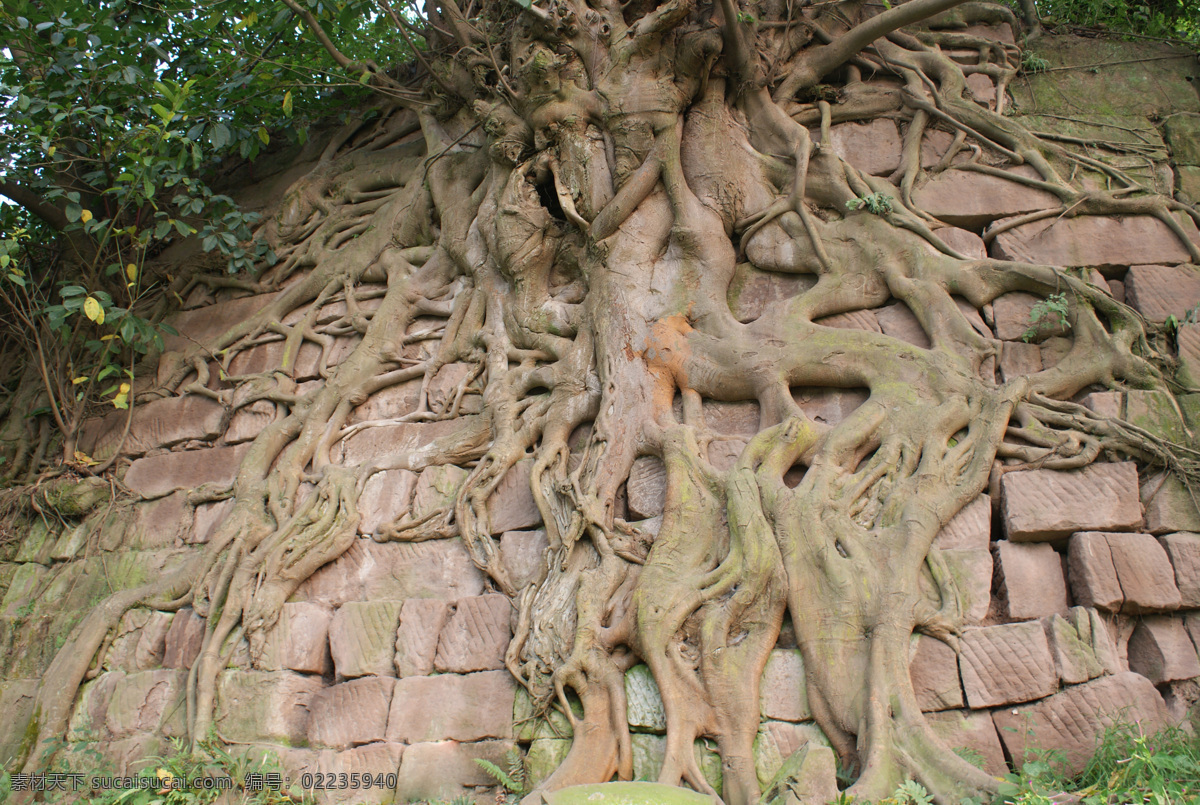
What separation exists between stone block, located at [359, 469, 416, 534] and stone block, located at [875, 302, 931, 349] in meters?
2.72

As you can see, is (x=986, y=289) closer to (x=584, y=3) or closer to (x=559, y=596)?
(x=559, y=596)

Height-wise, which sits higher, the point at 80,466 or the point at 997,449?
the point at 80,466

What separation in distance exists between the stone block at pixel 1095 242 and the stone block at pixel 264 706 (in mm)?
4390

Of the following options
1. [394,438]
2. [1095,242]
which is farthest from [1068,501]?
[394,438]

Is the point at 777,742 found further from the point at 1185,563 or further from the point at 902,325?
the point at 902,325

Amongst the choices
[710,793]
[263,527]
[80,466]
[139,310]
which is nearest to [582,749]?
[710,793]

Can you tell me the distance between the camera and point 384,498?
4680mm

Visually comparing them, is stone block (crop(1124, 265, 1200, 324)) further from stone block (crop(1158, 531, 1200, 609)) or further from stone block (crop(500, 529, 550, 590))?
stone block (crop(500, 529, 550, 590))

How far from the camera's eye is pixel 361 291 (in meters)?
5.87

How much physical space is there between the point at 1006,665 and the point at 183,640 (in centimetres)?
397

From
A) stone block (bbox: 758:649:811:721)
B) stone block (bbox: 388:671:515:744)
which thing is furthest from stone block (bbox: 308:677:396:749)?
stone block (bbox: 758:649:811:721)

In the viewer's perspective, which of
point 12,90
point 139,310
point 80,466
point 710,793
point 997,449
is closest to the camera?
point 710,793

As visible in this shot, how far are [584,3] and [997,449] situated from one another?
3.66 m

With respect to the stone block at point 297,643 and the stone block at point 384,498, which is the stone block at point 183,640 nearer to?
the stone block at point 297,643
